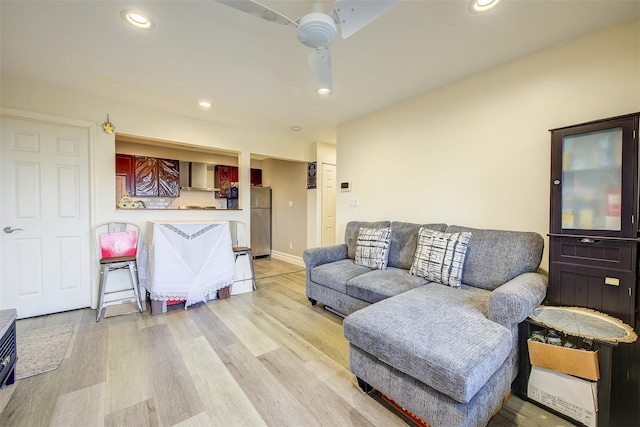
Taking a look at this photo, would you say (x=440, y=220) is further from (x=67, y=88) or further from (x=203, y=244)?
(x=67, y=88)

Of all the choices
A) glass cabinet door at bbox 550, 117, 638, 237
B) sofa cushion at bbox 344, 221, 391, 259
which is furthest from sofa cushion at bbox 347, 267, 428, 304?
glass cabinet door at bbox 550, 117, 638, 237

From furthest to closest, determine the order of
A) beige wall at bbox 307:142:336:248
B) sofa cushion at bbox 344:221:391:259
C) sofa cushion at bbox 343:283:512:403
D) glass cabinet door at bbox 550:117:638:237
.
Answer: beige wall at bbox 307:142:336:248 → sofa cushion at bbox 344:221:391:259 → glass cabinet door at bbox 550:117:638:237 → sofa cushion at bbox 343:283:512:403

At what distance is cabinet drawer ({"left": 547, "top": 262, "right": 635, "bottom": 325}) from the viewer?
4.93 ft

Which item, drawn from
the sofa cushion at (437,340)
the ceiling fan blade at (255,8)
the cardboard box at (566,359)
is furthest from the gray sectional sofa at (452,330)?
the ceiling fan blade at (255,8)

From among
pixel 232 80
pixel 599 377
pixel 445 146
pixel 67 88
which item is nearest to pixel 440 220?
pixel 445 146

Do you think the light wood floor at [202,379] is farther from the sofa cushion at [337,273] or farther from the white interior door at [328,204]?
the white interior door at [328,204]

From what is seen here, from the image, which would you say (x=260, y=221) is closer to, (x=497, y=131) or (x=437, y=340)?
(x=497, y=131)

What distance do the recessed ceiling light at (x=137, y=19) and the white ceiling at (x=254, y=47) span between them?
0.14ft

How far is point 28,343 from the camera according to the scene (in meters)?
2.14

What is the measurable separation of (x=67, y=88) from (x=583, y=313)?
487cm

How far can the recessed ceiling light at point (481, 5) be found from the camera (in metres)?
1.54

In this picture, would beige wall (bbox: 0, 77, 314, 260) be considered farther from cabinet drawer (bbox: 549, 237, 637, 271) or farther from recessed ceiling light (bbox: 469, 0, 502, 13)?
cabinet drawer (bbox: 549, 237, 637, 271)

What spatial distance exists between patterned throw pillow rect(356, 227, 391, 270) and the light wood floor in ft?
2.33

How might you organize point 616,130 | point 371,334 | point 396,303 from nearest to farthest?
point 371,334 < point 616,130 < point 396,303
